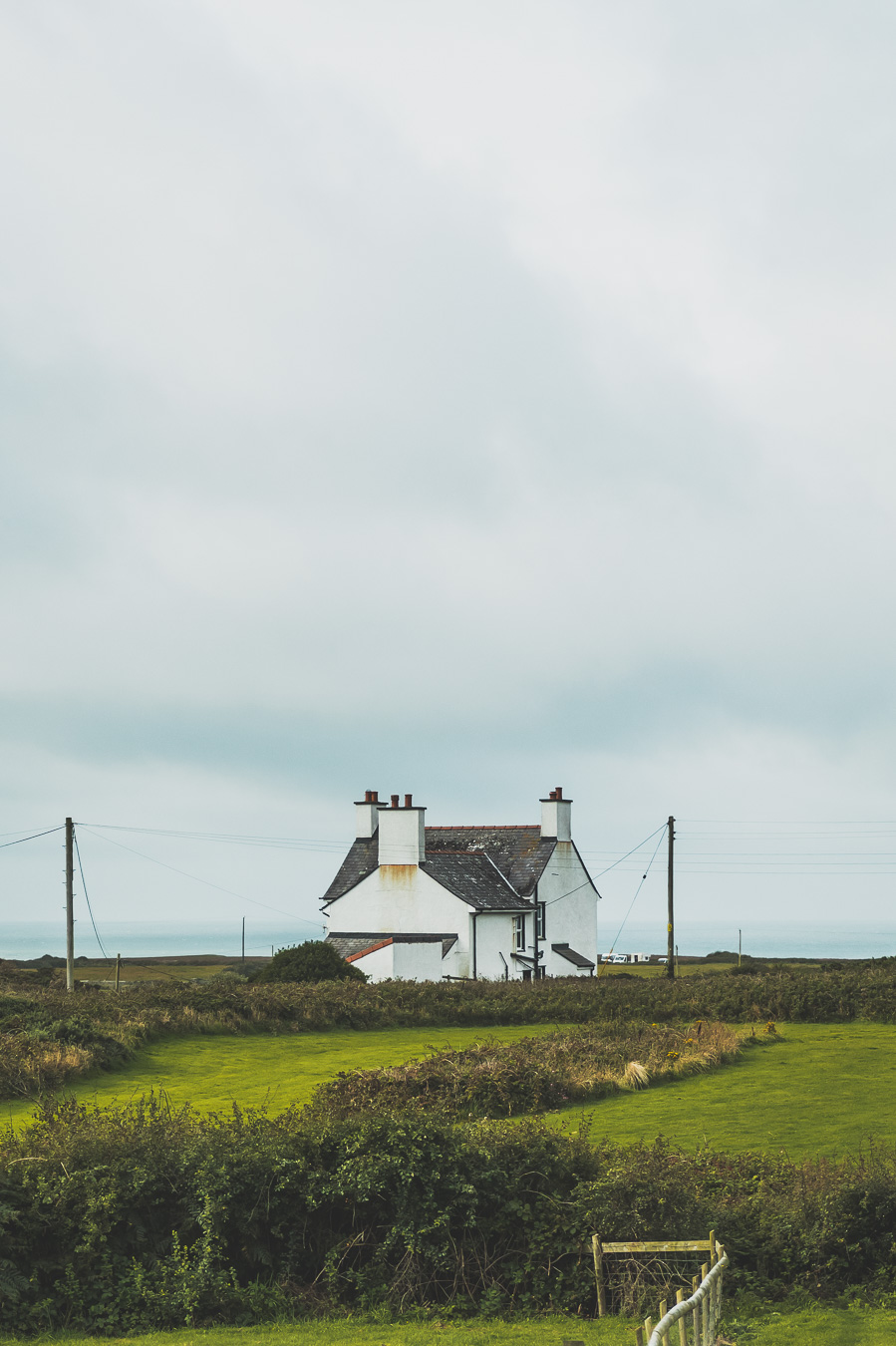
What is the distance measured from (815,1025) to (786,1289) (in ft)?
80.4

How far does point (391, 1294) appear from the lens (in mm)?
13516

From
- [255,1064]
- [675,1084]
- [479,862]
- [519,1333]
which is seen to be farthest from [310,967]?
[519,1333]

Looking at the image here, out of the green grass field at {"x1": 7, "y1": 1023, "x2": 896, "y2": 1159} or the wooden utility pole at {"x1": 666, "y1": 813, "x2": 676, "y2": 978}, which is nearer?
the green grass field at {"x1": 7, "y1": 1023, "x2": 896, "y2": 1159}

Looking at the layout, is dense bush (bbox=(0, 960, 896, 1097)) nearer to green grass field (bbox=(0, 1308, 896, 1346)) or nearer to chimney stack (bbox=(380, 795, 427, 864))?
chimney stack (bbox=(380, 795, 427, 864))

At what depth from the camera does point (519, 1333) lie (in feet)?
40.0

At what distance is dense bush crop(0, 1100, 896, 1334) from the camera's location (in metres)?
13.3

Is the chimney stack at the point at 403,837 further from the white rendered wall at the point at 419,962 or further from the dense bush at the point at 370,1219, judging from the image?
the dense bush at the point at 370,1219

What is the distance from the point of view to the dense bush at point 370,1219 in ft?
43.7

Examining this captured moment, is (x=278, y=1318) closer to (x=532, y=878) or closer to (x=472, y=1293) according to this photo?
(x=472, y=1293)

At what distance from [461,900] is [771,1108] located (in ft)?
96.5

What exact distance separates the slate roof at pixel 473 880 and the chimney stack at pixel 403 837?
27.9 inches

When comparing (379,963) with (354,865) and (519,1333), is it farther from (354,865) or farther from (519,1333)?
(519,1333)

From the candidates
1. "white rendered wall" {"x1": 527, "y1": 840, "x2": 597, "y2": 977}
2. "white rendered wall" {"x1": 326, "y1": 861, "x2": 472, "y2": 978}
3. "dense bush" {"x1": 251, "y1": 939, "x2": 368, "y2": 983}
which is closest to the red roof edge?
"white rendered wall" {"x1": 326, "y1": 861, "x2": 472, "y2": 978}

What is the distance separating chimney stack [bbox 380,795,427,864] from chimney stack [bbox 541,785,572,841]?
6.56 meters
